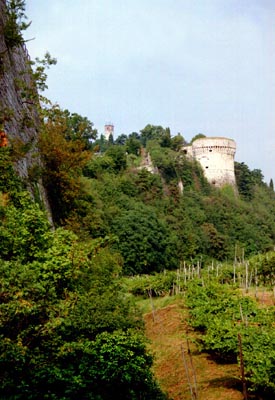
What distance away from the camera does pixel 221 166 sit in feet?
185

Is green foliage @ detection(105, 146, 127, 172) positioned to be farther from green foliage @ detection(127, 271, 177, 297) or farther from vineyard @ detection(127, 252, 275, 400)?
green foliage @ detection(127, 271, 177, 297)

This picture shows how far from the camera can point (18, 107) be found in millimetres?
16125

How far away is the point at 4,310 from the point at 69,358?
125 centimetres

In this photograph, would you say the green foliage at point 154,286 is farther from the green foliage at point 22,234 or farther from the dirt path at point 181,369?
the green foliage at point 22,234

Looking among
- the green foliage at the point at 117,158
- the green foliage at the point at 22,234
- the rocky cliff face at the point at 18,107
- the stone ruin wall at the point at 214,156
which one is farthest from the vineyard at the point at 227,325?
the stone ruin wall at the point at 214,156

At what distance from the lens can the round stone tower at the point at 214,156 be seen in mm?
55812

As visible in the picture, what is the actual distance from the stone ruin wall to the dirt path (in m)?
36.2

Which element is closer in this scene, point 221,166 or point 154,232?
point 154,232

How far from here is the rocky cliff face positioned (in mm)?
13391

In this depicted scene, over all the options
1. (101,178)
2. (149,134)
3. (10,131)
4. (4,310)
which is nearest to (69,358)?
(4,310)

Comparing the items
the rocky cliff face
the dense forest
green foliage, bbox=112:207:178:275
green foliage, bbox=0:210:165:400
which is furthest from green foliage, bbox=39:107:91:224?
green foliage, bbox=112:207:178:275

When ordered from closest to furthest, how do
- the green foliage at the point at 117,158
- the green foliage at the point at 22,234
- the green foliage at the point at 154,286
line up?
1. the green foliage at the point at 22,234
2. the green foliage at the point at 154,286
3. the green foliage at the point at 117,158

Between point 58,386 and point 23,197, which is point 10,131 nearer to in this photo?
point 23,197

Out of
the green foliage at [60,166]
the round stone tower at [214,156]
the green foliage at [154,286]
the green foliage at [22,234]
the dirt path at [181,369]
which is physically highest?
the round stone tower at [214,156]
